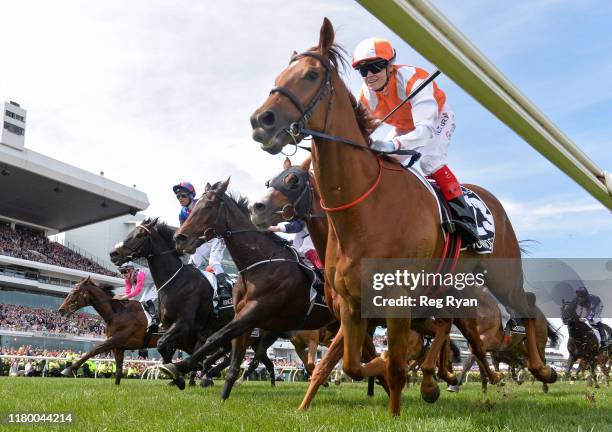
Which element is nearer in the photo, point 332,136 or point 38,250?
point 332,136

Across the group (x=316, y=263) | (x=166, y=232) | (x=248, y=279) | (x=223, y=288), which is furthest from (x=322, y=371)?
(x=166, y=232)

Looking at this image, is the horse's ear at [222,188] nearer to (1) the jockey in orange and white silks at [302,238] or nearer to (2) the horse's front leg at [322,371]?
(1) the jockey in orange and white silks at [302,238]

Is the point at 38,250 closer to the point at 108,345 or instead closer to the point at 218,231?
the point at 108,345

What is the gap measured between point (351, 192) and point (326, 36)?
3.82ft

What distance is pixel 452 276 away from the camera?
4949 millimetres

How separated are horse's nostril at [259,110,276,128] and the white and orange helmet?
1487 millimetres

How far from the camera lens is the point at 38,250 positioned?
55.7 meters

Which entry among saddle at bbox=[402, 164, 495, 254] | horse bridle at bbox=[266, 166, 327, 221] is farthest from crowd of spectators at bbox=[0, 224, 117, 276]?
saddle at bbox=[402, 164, 495, 254]

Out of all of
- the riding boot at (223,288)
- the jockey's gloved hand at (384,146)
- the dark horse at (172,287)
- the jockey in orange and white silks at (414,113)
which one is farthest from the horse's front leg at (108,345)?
the jockey's gloved hand at (384,146)

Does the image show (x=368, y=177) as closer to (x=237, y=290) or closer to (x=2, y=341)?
(x=237, y=290)

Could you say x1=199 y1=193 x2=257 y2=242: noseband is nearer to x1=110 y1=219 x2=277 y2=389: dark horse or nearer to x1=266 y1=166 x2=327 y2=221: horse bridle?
x1=266 y1=166 x2=327 y2=221: horse bridle

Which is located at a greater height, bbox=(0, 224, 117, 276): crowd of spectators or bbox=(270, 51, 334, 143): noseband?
bbox=(0, 224, 117, 276): crowd of spectators

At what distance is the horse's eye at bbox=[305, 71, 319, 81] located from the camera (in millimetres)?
4195

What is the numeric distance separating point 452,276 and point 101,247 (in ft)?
239
